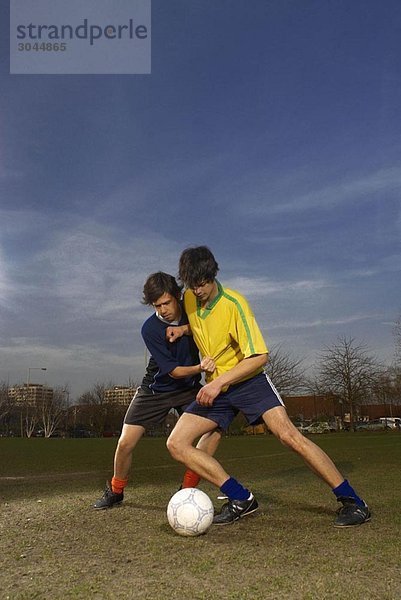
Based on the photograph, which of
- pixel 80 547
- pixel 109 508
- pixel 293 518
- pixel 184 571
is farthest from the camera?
pixel 109 508

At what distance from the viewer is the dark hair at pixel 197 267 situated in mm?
5035

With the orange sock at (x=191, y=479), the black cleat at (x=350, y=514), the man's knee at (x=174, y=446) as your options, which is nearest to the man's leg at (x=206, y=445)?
the orange sock at (x=191, y=479)

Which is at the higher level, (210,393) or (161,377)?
(161,377)

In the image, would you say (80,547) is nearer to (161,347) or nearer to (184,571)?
(184,571)

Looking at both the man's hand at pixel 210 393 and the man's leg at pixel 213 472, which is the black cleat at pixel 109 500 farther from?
the man's hand at pixel 210 393

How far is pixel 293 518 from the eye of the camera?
18.3ft

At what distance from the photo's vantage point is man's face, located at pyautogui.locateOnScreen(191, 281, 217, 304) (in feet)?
16.7

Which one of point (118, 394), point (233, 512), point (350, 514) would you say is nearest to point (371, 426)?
point (118, 394)

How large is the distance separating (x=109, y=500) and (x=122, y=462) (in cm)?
45

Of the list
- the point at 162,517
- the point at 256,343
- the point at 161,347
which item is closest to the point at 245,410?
the point at 256,343

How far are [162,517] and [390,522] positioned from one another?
6.88 feet

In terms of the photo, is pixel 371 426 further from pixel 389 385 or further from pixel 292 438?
pixel 292 438

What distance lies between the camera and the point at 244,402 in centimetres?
527

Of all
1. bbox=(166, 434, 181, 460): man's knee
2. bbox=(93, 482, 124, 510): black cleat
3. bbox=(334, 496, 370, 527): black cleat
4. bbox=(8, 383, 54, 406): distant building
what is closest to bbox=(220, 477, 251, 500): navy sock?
bbox=(166, 434, 181, 460): man's knee
